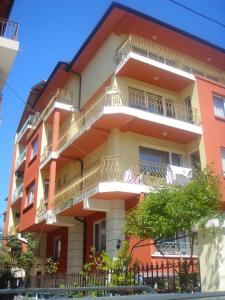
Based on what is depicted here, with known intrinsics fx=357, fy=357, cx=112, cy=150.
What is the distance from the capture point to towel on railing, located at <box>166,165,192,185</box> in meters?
16.2

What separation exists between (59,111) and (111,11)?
22.4ft

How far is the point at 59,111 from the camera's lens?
872 inches

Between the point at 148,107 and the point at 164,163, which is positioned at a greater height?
the point at 148,107

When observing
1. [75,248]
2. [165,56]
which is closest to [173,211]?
[75,248]

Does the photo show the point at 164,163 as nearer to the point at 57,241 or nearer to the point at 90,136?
the point at 90,136

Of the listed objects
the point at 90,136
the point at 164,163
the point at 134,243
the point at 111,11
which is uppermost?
the point at 111,11

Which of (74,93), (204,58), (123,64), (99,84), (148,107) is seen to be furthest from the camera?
(74,93)

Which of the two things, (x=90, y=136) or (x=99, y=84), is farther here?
(x=99, y=84)

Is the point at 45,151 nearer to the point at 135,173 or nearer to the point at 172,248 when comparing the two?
the point at 135,173

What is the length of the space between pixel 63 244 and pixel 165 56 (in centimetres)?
1247

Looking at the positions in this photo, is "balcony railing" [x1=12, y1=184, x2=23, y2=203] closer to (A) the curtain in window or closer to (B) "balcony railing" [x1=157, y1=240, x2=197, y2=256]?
(B) "balcony railing" [x1=157, y1=240, x2=197, y2=256]

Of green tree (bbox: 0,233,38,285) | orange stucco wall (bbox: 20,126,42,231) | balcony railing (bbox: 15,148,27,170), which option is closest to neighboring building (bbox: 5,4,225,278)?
orange stucco wall (bbox: 20,126,42,231)

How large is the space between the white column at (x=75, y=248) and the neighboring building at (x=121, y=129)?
2.1 inches

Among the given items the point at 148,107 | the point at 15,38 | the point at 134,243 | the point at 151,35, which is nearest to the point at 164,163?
the point at 148,107
